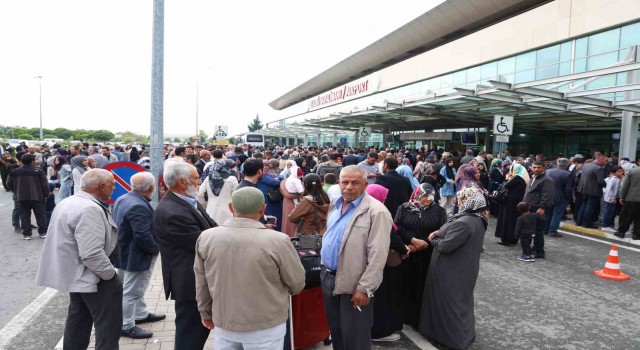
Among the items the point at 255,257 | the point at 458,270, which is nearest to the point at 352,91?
the point at 458,270

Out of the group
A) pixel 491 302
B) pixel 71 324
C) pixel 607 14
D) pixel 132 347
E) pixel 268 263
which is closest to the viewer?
pixel 268 263

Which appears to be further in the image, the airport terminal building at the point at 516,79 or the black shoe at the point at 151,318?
the airport terminal building at the point at 516,79

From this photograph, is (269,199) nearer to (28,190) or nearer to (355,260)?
(355,260)

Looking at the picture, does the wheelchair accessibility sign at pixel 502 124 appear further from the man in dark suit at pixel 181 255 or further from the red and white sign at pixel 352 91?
the red and white sign at pixel 352 91

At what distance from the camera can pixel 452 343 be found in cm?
403

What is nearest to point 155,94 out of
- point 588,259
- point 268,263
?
point 268,263

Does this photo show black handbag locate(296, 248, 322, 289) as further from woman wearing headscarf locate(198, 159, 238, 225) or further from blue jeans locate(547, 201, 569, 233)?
blue jeans locate(547, 201, 569, 233)

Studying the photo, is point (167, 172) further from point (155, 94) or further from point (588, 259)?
point (588, 259)

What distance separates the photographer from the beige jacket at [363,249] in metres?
2.98

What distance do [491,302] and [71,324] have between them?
488 centimetres

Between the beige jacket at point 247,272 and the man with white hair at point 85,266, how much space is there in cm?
115

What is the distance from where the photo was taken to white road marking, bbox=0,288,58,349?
4.21m

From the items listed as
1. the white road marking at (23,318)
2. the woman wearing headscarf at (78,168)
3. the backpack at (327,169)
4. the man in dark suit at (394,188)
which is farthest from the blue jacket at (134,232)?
the woman wearing headscarf at (78,168)

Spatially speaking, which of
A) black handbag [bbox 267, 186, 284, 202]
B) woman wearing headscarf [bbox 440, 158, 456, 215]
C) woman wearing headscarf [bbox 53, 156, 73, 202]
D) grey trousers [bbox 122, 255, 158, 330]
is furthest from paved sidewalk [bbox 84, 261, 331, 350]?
woman wearing headscarf [bbox 440, 158, 456, 215]
